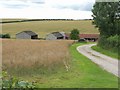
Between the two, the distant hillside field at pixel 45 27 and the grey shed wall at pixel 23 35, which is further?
the distant hillside field at pixel 45 27

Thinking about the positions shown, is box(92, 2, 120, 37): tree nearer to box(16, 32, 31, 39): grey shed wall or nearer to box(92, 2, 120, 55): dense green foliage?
box(92, 2, 120, 55): dense green foliage

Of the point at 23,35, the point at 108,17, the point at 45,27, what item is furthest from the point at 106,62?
the point at 45,27

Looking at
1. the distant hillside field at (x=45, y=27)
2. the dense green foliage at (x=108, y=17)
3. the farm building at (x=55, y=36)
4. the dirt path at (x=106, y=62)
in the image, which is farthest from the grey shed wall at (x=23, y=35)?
the dirt path at (x=106, y=62)

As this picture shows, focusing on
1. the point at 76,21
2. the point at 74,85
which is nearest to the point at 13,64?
the point at 74,85

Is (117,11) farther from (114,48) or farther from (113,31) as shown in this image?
(114,48)

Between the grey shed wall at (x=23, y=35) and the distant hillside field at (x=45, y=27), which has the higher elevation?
the distant hillside field at (x=45, y=27)

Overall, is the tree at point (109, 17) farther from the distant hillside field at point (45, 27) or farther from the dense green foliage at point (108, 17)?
the distant hillside field at point (45, 27)

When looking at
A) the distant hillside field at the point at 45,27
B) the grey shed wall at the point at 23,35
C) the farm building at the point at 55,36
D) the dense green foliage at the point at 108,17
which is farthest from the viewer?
the distant hillside field at the point at 45,27

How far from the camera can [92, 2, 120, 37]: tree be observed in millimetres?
52875

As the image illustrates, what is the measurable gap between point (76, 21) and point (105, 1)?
4416 inches

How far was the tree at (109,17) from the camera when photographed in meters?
52.9

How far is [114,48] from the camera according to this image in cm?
4169

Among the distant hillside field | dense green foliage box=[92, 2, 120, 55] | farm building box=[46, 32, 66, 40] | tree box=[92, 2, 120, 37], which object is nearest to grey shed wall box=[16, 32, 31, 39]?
the distant hillside field

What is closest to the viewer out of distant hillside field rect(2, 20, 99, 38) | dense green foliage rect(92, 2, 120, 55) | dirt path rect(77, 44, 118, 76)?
dirt path rect(77, 44, 118, 76)
